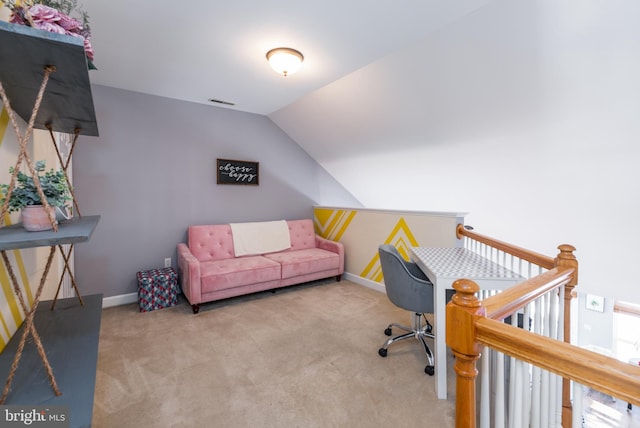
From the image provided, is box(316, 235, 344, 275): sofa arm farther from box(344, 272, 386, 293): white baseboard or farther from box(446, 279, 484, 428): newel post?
box(446, 279, 484, 428): newel post

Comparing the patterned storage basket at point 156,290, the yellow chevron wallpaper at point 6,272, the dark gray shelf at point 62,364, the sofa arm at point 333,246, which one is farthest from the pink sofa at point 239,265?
the yellow chevron wallpaper at point 6,272

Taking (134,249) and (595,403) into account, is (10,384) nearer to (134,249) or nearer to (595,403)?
(134,249)

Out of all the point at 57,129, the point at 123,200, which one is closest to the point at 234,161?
the point at 123,200

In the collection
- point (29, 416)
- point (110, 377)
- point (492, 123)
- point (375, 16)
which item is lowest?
point (110, 377)

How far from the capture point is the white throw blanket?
12.6 ft

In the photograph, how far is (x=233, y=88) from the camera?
10.6 ft

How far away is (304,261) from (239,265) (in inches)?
32.7

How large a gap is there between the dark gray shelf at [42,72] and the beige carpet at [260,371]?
1662 millimetres

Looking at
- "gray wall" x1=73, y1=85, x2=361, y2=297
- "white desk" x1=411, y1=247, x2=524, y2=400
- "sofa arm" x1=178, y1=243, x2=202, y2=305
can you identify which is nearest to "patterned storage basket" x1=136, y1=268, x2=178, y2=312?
"sofa arm" x1=178, y1=243, x2=202, y2=305

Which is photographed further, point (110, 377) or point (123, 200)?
point (123, 200)

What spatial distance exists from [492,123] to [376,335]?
2.30 m

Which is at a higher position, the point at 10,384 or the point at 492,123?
the point at 492,123

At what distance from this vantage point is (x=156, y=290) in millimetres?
3098

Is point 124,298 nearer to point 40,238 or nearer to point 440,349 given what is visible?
point 40,238
